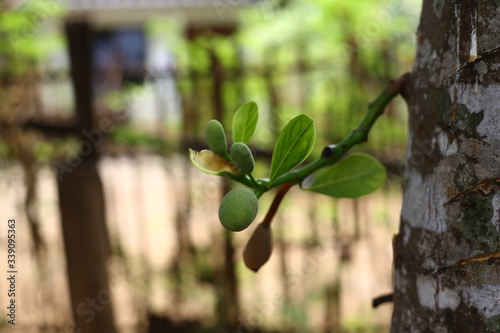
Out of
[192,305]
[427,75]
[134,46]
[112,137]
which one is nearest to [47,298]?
[192,305]

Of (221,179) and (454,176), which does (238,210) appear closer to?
(454,176)

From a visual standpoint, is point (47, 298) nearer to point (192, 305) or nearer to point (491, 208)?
point (192, 305)

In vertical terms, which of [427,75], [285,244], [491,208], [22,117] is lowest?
[285,244]

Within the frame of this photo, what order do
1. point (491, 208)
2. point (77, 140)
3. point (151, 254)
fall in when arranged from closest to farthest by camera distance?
point (491, 208) → point (77, 140) → point (151, 254)

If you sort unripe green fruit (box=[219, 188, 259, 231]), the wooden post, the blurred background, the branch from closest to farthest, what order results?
unripe green fruit (box=[219, 188, 259, 231]) < the branch < the wooden post < the blurred background

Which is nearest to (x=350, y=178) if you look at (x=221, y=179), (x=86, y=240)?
(x=86, y=240)

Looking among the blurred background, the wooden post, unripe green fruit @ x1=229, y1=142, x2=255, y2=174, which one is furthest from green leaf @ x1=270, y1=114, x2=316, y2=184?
the blurred background

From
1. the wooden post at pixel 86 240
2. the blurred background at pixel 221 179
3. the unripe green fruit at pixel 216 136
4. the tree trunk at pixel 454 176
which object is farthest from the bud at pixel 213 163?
the blurred background at pixel 221 179

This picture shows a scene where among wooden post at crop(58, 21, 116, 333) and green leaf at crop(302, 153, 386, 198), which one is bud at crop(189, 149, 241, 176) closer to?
green leaf at crop(302, 153, 386, 198)
